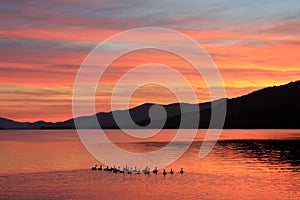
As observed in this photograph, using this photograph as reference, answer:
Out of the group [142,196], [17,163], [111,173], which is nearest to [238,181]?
[142,196]

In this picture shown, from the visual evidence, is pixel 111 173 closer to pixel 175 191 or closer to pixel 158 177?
pixel 158 177

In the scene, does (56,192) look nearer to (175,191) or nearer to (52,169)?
A: (175,191)

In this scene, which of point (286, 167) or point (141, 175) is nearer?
point (141, 175)

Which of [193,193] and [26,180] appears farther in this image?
[26,180]

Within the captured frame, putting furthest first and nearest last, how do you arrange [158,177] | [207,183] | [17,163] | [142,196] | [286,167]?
[17,163] → [286,167] → [158,177] → [207,183] → [142,196]

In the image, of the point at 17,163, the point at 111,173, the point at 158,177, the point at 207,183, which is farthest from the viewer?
the point at 17,163

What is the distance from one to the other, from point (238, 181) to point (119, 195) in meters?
21.1

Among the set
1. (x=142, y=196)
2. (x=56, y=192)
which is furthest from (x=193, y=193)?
(x=56, y=192)

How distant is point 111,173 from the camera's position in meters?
82.6

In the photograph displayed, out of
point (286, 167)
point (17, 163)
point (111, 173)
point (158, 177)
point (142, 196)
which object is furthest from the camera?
point (17, 163)

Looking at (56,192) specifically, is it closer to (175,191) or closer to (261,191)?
(175,191)

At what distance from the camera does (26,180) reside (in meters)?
69.4

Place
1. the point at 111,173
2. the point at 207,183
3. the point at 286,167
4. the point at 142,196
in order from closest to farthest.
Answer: the point at 142,196 → the point at 207,183 → the point at 111,173 → the point at 286,167

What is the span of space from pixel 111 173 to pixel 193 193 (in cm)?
2719
